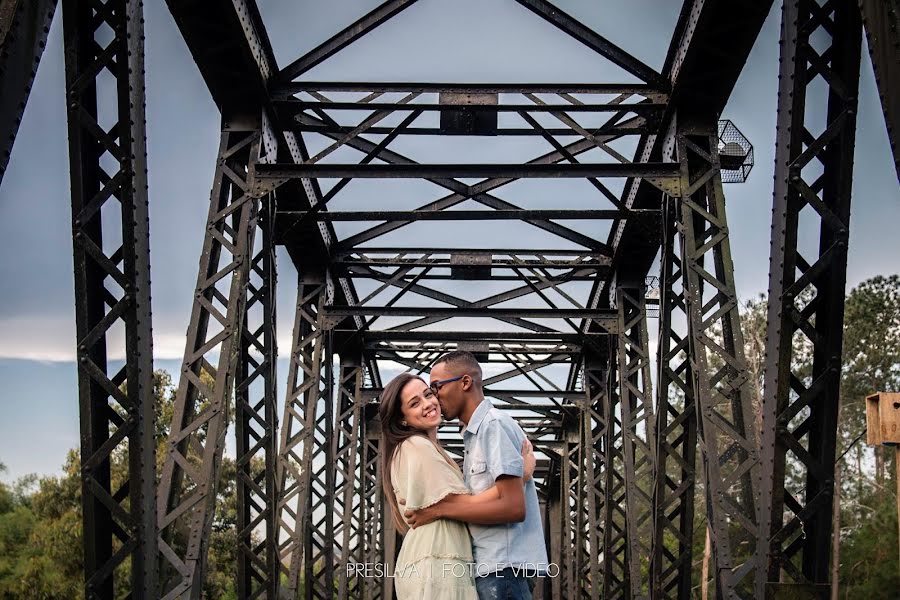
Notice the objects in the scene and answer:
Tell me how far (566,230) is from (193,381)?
307 inches

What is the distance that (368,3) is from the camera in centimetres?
1236

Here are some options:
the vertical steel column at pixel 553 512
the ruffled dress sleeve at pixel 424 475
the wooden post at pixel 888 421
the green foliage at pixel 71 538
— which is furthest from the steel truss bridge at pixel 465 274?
the green foliage at pixel 71 538

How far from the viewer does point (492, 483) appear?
4004 millimetres

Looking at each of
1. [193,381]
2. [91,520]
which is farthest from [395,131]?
[91,520]

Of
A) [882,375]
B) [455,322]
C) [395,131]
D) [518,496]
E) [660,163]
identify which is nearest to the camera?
[518,496]

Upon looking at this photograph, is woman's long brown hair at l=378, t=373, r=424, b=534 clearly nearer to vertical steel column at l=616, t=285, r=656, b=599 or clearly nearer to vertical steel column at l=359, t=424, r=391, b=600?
vertical steel column at l=616, t=285, r=656, b=599

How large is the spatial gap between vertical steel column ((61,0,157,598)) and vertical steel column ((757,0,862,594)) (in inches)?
154

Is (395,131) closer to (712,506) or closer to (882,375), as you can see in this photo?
(712,506)

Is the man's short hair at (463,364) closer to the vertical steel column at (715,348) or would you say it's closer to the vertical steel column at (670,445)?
the vertical steel column at (715,348)

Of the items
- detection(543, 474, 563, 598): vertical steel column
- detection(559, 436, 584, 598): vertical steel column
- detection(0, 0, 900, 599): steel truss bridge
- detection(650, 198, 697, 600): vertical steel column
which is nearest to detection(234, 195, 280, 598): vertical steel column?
detection(0, 0, 900, 599): steel truss bridge

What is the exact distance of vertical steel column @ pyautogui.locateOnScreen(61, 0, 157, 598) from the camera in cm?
603

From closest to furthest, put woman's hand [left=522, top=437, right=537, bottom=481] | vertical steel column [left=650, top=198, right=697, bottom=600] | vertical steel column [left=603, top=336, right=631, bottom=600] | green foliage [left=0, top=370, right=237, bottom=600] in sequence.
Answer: woman's hand [left=522, top=437, right=537, bottom=481] → vertical steel column [left=650, top=198, right=697, bottom=600] → vertical steel column [left=603, top=336, right=631, bottom=600] → green foliage [left=0, top=370, right=237, bottom=600]

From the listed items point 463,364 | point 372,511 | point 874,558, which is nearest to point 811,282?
point 463,364

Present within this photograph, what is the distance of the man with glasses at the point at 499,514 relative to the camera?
12.6ft
